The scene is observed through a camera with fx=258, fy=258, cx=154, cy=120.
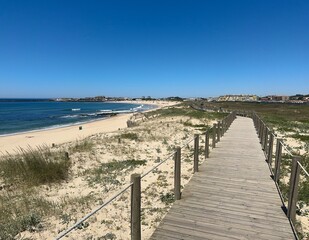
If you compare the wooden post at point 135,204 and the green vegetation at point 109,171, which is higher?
the wooden post at point 135,204

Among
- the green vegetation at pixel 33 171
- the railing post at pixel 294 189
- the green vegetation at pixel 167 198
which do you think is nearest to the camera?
the railing post at pixel 294 189

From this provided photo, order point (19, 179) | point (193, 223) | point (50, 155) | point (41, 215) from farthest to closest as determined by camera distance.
A: point (50, 155), point (19, 179), point (41, 215), point (193, 223)

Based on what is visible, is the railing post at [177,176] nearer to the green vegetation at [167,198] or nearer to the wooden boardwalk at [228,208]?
the wooden boardwalk at [228,208]

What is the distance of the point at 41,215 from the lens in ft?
19.7

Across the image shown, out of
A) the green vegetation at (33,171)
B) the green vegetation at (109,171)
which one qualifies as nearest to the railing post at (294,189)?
the green vegetation at (109,171)

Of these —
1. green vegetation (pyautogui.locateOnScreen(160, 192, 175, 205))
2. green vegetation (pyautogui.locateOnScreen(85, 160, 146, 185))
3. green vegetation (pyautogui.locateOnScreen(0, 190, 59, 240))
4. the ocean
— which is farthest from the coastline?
green vegetation (pyautogui.locateOnScreen(160, 192, 175, 205))

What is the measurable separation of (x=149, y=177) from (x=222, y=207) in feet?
11.8

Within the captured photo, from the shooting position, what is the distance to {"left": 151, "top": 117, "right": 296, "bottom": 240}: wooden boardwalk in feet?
15.0

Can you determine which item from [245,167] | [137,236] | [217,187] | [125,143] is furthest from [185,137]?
[137,236]

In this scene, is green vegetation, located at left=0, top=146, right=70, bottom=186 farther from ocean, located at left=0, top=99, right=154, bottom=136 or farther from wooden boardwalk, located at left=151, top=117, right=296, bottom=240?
ocean, located at left=0, top=99, right=154, bottom=136

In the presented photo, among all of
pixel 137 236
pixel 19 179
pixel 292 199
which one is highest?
pixel 292 199

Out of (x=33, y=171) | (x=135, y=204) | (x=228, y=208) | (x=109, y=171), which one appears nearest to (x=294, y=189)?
(x=228, y=208)

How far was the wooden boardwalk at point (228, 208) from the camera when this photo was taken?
15.0ft

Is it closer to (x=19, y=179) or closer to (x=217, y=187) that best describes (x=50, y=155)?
(x=19, y=179)
